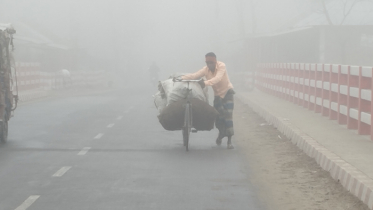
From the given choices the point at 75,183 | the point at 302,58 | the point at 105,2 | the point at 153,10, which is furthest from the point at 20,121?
the point at 153,10

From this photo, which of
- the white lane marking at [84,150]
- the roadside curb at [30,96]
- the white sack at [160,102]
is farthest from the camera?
the roadside curb at [30,96]

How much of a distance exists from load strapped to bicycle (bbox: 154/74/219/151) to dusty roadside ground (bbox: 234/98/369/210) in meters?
0.90

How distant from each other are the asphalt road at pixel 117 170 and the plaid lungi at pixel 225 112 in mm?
369

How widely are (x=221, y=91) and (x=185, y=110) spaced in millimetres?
937

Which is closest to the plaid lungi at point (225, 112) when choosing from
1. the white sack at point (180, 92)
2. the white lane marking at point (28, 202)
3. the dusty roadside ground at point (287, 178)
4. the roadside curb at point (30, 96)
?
the white sack at point (180, 92)

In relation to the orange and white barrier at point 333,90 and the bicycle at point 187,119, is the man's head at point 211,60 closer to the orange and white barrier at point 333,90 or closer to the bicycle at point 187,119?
the bicycle at point 187,119

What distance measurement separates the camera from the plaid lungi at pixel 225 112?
39.9ft

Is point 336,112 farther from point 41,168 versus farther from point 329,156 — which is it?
point 41,168

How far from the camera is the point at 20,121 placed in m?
17.5

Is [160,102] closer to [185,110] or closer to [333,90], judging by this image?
[185,110]

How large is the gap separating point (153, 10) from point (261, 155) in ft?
478

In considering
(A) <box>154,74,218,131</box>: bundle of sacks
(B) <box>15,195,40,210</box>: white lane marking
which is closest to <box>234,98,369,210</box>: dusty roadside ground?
(A) <box>154,74,218,131</box>: bundle of sacks

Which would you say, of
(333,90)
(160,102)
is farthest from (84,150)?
(333,90)

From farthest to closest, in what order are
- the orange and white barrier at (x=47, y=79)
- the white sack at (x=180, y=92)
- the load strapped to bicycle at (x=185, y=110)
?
1. the orange and white barrier at (x=47, y=79)
2. the white sack at (x=180, y=92)
3. the load strapped to bicycle at (x=185, y=110)
